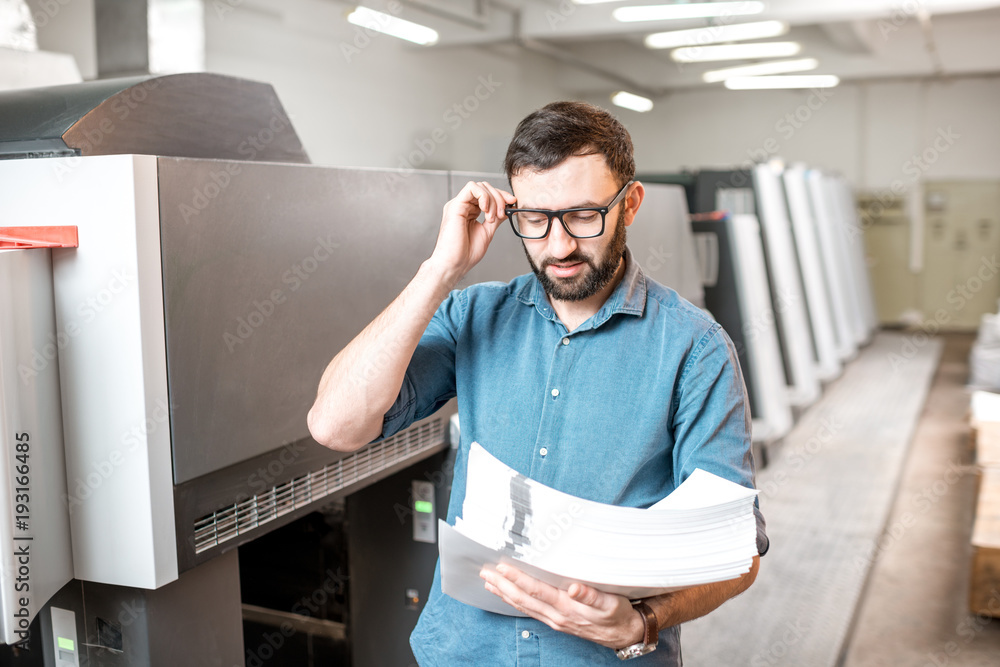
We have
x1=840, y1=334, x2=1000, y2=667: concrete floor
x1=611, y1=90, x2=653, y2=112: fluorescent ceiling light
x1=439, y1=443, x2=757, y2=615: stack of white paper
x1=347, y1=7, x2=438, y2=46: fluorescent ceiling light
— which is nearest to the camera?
x1=439, y1=443, x2=757, y2=615: stack of white paper

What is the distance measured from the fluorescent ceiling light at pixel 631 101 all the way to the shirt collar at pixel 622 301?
10.2m

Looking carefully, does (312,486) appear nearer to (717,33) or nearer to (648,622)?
(648,622)

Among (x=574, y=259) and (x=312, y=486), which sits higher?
(x=574, y=259)

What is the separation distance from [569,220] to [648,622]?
55cm

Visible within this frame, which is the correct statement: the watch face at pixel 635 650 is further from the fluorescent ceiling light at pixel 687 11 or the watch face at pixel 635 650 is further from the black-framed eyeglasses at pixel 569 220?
the fluorescent ceiling light at pixel 687 11

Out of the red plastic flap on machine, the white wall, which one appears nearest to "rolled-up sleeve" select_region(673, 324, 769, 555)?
the red plastic flap on machine

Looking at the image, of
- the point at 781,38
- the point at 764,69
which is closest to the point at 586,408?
the point at 781,38

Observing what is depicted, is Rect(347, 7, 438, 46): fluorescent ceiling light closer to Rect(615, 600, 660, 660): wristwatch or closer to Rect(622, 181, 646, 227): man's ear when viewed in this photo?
Rect(622, 181, 646, 227): man's ear

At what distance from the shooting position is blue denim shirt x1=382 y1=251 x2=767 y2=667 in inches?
44.3

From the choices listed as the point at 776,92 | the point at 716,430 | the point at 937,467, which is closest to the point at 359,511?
the point at 716,430

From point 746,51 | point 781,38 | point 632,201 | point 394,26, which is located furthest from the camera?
point 781,38

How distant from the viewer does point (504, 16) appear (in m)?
8.39

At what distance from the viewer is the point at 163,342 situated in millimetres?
1283

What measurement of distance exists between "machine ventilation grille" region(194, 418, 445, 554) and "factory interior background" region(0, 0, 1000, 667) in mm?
13
